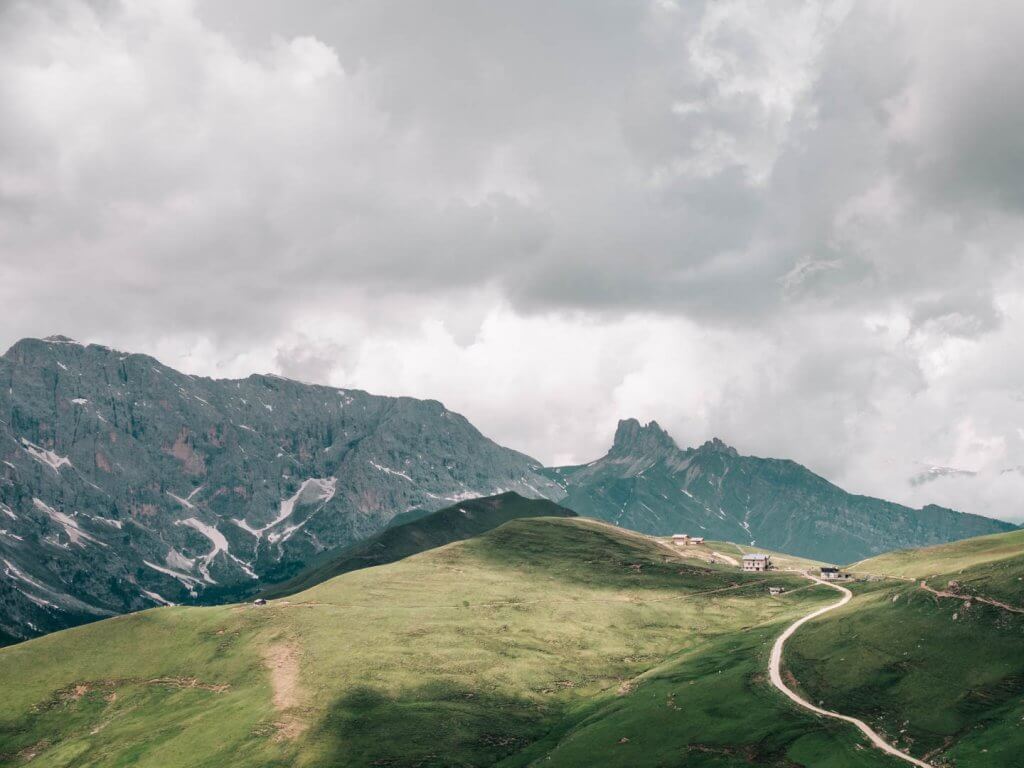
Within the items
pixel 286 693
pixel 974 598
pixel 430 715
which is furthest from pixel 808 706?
pixel 286 693

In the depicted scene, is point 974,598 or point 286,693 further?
point 286,693

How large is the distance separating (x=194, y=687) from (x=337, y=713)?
4543cm

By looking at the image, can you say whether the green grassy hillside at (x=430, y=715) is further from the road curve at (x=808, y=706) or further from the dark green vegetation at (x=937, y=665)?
the dark green vegetation at (x=937, y=665)

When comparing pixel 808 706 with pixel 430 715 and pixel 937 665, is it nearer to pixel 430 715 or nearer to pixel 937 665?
pixel 937 665

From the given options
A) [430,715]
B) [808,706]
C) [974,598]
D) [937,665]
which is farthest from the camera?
[430,715]

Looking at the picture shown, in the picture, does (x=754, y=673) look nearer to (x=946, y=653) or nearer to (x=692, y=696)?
(x=692, y=696)

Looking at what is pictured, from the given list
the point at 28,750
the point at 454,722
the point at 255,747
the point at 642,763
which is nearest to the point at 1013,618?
the point at 642,763

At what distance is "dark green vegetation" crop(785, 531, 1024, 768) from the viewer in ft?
367

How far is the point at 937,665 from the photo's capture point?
134 metres

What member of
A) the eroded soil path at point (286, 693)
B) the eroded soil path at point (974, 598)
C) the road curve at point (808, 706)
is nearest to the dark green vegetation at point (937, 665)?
the eroded soil path at point (974, 598)

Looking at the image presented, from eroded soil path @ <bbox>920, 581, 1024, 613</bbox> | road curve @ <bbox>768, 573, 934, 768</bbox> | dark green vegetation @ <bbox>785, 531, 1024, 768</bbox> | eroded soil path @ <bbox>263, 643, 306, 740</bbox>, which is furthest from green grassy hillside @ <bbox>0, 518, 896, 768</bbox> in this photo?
eroded soil path @ <bbox>920, 581, 1024, 613</bbox>

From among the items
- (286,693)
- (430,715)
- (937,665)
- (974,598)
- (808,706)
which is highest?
(974,598)

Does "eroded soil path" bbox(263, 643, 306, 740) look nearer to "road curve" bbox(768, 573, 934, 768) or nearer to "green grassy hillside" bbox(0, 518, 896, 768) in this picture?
"green grassy hillside" bbox(0, 518, 896, 768)

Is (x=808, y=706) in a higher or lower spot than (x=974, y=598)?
lower
